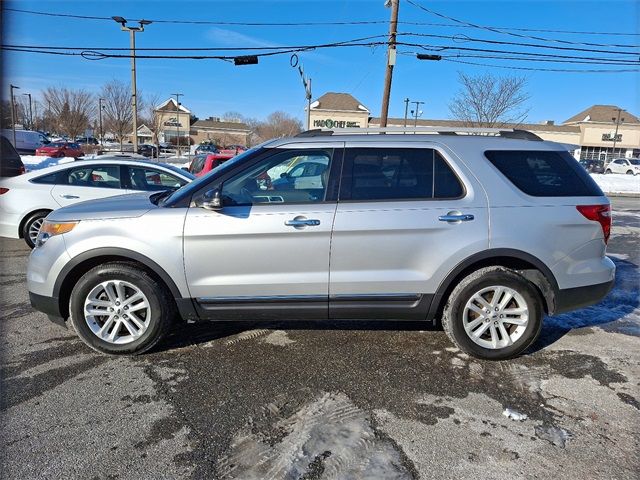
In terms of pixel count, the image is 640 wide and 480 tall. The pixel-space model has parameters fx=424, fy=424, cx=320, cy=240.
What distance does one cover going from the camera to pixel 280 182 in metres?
3.52

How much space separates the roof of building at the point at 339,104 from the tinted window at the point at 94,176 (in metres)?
65.5

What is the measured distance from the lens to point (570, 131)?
2776 inches

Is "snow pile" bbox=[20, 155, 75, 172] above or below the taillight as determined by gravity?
Answer: below

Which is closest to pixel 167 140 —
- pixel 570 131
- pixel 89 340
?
pixel 570 131

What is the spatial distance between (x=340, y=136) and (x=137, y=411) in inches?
100

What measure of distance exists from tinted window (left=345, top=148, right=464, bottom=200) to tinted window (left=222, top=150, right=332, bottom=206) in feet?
0.82

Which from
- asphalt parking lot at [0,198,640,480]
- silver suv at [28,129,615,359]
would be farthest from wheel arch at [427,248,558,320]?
asphalt parking lot at [0,198,640,480]

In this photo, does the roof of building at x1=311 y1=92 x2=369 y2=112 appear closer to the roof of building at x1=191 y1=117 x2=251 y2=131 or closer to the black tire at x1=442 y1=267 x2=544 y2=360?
the roof of building at x1=191 y1=117 x2=251 y2=131

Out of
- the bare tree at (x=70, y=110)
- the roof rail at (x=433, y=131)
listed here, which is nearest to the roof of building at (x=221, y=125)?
the bare tree at (x=70, y=110)

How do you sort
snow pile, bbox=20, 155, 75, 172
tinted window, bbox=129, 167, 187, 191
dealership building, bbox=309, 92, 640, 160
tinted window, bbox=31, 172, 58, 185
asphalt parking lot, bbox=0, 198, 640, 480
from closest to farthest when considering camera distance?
asphalt parking lot, bbox=0, 198, 640, 480 → tinted window, bbox=31, 172, 58, 185 → tinted window, bbox=129, 167, 187, 191 → snow pile, bbox=20, 155, 75, 172 → dealership building, bbox=309, 92, 640, 160

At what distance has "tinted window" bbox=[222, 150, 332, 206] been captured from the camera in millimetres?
3424

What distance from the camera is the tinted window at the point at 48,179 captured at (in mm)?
6770

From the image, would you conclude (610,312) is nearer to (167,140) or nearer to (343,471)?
(343,471)

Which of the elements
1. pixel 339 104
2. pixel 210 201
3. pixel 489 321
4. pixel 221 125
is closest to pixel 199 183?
pixel 210 201
